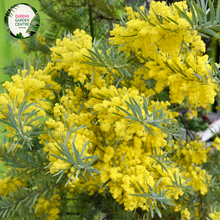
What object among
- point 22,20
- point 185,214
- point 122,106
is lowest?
point 185,214

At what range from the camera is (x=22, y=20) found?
1.01 meters

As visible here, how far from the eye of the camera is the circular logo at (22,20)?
1026mm

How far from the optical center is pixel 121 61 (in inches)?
15.7

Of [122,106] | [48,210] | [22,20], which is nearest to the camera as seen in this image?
[122,106]

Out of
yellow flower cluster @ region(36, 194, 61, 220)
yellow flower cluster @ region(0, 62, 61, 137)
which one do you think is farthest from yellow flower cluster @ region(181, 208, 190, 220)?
yellow flower cluster @ region(0, 62, 61, 137)

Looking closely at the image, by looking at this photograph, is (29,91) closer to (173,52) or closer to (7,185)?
(173,52)

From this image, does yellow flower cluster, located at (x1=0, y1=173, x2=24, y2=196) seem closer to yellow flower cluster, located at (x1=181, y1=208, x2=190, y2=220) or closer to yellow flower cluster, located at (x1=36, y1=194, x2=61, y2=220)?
yellow flower cluster, located at (x1=36, y1=194, x2=61, y2=220)

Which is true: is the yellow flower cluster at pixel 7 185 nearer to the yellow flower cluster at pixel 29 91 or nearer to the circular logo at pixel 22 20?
the yellow flower cluster at pixel 29 91

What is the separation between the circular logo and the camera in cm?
103

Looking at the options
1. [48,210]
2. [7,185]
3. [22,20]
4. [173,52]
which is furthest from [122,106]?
[22,20]

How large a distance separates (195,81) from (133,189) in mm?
221

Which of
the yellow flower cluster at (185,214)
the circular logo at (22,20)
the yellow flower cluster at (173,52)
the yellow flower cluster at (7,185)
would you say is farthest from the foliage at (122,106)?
the circular logo at (22,20)

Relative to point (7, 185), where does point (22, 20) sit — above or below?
above

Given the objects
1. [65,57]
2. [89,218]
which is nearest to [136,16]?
[65,57]
